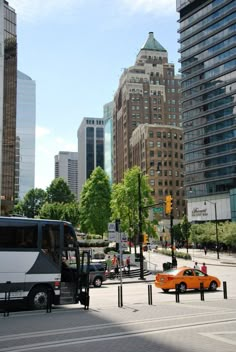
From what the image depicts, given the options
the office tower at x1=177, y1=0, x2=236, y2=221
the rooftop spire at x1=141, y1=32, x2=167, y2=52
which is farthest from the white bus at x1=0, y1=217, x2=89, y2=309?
the rooftop spire at x1=141, y1=32, x2=167, y2=52

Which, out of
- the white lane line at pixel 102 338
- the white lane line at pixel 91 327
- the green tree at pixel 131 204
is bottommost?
the white lane line at pixel 91 327

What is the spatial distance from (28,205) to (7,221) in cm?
12063

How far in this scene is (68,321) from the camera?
15.0 meters

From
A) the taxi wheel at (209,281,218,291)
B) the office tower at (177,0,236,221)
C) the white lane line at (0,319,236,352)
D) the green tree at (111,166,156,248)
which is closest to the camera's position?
the white lane line at (0,319,236,352)

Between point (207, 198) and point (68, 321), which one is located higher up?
point (207, 198)

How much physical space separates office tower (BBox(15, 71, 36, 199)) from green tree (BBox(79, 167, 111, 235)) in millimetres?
92250

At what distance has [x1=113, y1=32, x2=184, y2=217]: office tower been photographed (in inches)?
5974

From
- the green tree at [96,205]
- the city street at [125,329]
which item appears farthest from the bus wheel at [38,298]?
the green tree at [96,205]

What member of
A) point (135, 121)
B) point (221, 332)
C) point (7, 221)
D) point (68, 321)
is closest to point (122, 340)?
point (221, 332)

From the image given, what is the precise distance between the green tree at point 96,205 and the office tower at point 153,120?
240 ft

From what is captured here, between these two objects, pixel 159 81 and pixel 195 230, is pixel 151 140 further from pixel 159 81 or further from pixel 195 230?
pixel 195 230

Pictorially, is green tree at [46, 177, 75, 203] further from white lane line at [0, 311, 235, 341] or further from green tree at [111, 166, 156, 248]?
white lane line at [0, 311, 235, 341]

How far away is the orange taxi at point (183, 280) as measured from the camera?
26500mm

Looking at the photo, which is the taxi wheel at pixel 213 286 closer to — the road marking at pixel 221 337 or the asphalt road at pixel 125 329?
the asphalt road at pixel 125 329
